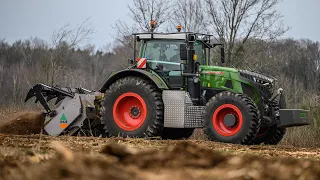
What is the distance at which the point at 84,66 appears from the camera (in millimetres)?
66375

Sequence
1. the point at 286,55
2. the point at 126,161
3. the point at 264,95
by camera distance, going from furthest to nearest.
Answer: the point at 286,55 → the point at 264,95 → the point at 126,161

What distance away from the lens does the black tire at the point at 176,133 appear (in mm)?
12089

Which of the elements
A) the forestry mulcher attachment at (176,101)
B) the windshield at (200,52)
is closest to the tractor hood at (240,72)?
the forestry mulcher attachment at (176,101)

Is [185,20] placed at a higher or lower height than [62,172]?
A: higher

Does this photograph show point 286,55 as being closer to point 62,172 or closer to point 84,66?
point 84,66

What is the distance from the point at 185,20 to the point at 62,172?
2212 cm

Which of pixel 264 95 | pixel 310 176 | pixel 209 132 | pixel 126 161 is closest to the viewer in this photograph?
pixel 126 161

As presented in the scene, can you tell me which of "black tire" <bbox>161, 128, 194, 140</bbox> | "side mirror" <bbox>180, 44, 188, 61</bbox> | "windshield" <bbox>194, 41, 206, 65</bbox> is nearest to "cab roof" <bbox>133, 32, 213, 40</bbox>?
"windshield" <bbox>194, 41, 206, 65</bbox>

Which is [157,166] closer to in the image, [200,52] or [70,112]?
[70,112]

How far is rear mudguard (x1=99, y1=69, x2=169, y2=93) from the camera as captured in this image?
10.6 m

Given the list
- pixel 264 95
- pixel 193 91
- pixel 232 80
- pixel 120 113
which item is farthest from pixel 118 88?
pixel 264 95

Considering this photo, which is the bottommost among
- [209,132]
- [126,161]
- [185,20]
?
[209,132]

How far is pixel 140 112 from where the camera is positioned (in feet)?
35.6

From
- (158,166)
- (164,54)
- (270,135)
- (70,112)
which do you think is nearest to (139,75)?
(164,54)
